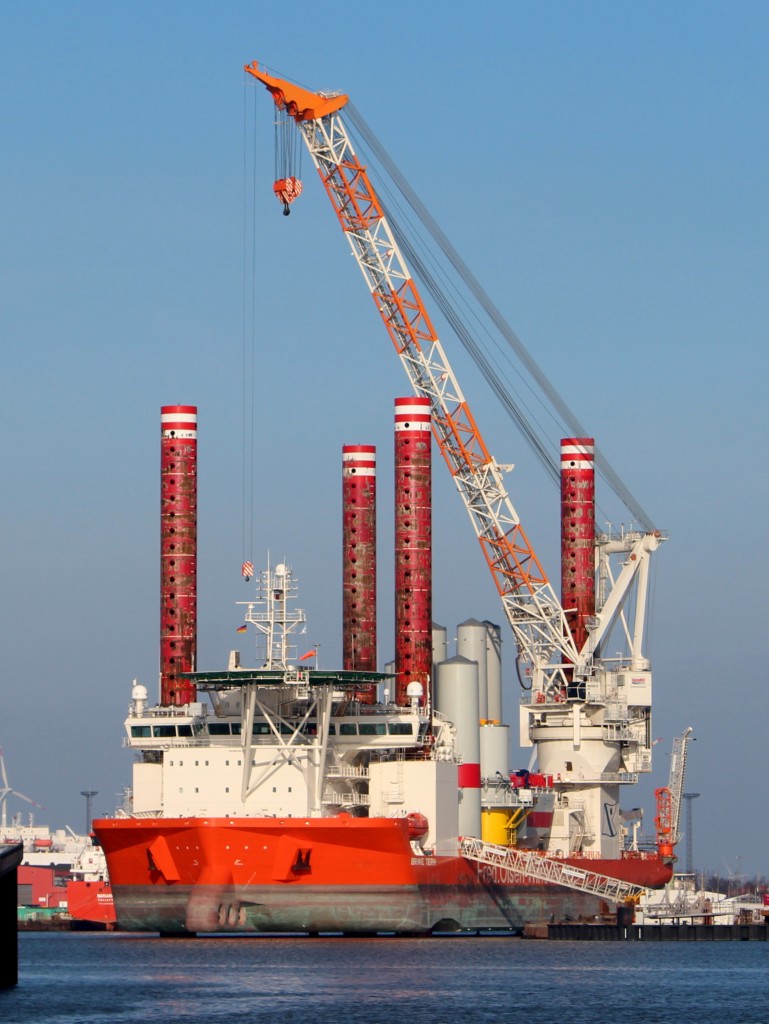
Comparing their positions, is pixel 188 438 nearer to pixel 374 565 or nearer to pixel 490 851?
pixel 374 565

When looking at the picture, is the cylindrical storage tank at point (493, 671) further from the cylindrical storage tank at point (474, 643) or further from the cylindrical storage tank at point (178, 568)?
the cylindrical storage tank at point (178, 568)

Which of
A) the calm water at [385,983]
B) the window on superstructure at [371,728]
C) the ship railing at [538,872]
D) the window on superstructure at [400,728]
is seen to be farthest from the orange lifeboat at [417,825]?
the calm water at [385,983]

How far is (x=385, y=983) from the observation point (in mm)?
114875

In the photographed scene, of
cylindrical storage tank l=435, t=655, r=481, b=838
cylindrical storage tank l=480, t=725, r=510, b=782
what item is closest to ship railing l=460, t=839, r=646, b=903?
cylindrical storage tank l=435, t=655, r=481, b=838

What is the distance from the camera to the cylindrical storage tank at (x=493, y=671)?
170 metres

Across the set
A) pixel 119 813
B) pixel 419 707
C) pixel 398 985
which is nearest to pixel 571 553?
pixel 419 707

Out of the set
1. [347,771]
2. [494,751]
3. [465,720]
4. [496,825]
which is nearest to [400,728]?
[347,771]

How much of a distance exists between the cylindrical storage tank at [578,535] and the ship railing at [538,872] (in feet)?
48.4

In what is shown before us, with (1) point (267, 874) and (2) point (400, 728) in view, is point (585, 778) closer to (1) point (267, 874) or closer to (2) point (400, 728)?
(2) point (400, 728)

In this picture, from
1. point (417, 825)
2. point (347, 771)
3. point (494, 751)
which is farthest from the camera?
point (494, 751)

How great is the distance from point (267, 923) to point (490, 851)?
59.4 ft

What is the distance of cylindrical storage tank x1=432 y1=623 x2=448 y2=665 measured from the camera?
543 ft

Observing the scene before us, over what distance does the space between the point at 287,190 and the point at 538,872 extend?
42414mm

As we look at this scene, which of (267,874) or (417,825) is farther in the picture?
(417,825)
